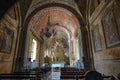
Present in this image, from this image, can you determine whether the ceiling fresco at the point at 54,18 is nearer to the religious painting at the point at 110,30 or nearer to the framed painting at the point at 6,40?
the framed painting at the point at 6,40

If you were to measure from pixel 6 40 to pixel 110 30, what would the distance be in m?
6.20

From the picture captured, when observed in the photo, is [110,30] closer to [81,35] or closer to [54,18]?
[81,35]

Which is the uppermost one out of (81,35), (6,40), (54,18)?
(54,18)

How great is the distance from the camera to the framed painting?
6105 millimetres

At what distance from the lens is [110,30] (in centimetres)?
475

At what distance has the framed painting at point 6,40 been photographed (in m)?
6.11

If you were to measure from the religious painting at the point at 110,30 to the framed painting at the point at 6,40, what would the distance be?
19.5 ft

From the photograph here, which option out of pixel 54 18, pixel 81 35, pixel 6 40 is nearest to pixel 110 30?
pixel 81 35

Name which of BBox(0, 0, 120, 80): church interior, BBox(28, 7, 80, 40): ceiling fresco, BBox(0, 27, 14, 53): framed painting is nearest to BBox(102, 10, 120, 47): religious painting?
BBox(0, 0, 120, 80): church interior

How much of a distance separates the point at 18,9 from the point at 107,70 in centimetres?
772

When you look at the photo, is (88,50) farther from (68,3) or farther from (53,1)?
(53,1)

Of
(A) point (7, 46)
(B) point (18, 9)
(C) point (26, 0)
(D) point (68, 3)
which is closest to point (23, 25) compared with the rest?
(B) point (18, 9)

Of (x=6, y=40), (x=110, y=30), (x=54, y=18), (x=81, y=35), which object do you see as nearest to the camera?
(x=110, y=30)

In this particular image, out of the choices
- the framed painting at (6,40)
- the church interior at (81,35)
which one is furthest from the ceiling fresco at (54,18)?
the framed painting at (6,40)
